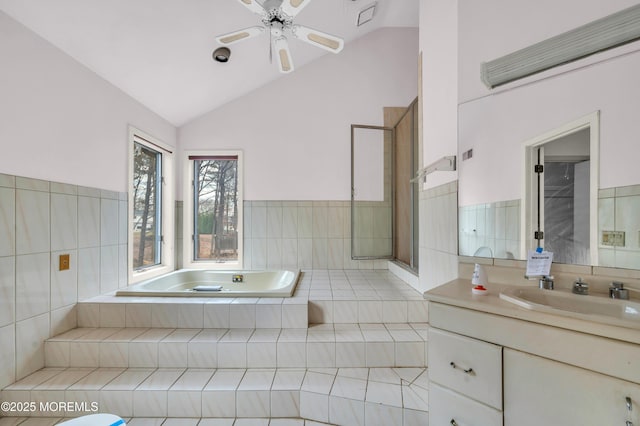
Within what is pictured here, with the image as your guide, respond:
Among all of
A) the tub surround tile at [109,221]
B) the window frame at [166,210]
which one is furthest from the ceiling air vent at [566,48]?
the window frame at [166,210]

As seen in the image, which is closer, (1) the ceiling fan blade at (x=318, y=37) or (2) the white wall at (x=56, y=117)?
(2) the white wall at (x=56, y=117)

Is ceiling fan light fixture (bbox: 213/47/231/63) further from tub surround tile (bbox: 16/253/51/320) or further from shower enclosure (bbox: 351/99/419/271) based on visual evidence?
tub surround tile (bbox: 16/253/51/320)

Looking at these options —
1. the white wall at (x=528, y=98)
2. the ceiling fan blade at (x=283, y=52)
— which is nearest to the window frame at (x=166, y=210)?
the ceiling fan blade at (x=283, y=52)

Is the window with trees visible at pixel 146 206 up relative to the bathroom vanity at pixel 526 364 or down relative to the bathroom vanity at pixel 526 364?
up

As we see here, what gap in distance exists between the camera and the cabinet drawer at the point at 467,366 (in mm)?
958

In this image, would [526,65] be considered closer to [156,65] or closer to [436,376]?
[436,376]

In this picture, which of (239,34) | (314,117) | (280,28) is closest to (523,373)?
(280,28)

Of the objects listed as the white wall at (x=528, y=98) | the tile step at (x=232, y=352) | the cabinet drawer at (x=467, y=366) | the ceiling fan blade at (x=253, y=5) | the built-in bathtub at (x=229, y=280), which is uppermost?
the ceiling fan blade at (x=253, y=5)

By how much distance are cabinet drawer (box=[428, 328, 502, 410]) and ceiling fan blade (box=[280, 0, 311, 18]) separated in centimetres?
186

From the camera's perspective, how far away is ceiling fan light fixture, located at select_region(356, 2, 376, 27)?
2899 mm

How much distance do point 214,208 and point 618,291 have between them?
3.52 metres

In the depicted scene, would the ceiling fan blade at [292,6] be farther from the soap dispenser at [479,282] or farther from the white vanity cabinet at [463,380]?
the white vanity cabinet at [463,380]

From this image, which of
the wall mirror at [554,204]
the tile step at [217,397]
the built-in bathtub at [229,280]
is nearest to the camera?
the wall mirror at [554,204]

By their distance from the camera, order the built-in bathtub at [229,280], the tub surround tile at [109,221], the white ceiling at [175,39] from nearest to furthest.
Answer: the white ceiling at [175,39]
the tub surround tile at [109,221]
the built-in bathtub at [229,280]
